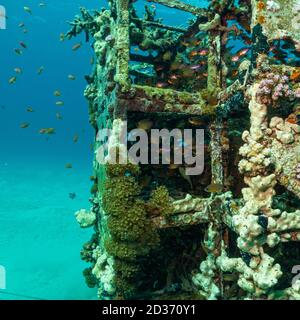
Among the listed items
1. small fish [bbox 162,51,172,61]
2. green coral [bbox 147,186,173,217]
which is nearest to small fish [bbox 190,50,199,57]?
small fish [bbox 162,51,172,61]

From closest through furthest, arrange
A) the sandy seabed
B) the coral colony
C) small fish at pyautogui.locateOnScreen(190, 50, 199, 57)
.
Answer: the coral colony < small fish at pyautogui.locateOnScreen(190, 50, 199, 57) < the sandy seabed

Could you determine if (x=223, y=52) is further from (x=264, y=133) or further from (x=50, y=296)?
(x=50, y=296)

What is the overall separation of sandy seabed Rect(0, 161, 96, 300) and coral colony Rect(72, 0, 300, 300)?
471 centimetres

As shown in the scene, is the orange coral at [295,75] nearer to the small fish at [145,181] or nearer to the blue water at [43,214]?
the small fish at [145,181]

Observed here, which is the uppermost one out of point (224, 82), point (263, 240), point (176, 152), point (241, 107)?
point (224, 82)

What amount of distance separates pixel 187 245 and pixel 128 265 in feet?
6.29

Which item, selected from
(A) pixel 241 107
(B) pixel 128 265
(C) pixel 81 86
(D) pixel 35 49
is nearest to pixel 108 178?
(B) pixel 128 265

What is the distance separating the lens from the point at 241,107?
5.98m

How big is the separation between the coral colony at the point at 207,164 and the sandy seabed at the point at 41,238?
4.71 m

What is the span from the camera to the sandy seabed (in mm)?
14169

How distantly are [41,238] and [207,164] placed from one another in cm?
1506

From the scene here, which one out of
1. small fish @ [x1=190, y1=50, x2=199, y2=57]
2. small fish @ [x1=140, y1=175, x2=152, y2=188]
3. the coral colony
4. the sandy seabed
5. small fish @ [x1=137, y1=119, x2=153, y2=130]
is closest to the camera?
the coral colony

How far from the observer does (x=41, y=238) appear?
20016mm

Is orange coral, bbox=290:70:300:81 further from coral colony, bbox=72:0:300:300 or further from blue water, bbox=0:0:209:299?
blue water, bbox=0:0:209:299
